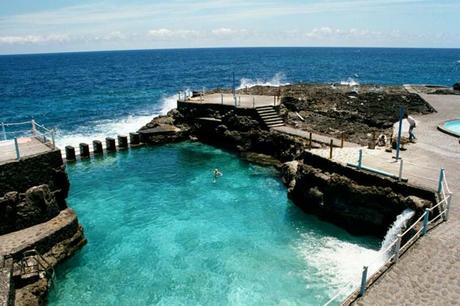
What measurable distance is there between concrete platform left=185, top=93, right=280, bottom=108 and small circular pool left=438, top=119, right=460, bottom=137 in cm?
1367

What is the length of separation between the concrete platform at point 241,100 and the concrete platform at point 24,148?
18.3m

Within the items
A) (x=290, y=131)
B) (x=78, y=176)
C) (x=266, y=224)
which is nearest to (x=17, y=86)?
(x=78, y=176)

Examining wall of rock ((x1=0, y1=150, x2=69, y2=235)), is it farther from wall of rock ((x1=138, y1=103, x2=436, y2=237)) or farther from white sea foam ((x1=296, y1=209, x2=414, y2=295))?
wall of rock ((x1=138, y1=103, x2=436, y2=237))

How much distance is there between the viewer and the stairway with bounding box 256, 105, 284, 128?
32.1 metres

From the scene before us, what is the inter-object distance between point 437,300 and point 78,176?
2456 cm

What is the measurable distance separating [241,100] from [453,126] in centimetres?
1823

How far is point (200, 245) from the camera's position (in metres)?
18.4

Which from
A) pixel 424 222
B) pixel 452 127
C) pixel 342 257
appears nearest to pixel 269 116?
pixel 452 127

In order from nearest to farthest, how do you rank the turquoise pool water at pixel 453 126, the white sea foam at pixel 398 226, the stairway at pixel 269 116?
the white sea foam at pixel 398 226, the turquoise pool water at pixel 453 126, the stairway at pixel 269 116

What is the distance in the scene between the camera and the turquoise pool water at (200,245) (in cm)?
1492

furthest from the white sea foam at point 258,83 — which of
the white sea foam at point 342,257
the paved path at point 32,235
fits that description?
the paved path at point 32,235

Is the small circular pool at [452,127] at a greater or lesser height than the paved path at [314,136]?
greater

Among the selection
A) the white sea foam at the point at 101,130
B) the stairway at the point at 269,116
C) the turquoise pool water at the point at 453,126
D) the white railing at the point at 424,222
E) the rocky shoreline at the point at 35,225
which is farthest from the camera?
the white sea foam at the point at 101,130

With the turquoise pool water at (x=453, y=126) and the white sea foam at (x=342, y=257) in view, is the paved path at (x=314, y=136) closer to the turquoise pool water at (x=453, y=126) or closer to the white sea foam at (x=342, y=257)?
the turquoise pool water at (x=453, y=126)
